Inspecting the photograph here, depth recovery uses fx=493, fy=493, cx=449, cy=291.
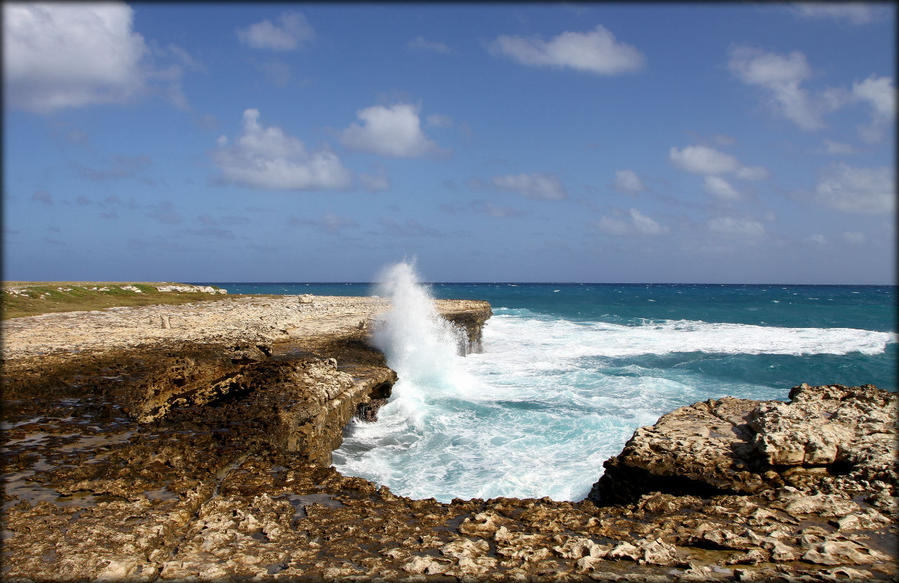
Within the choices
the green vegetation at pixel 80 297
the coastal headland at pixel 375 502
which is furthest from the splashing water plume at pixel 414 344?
the green vegetation at pixel 80 297

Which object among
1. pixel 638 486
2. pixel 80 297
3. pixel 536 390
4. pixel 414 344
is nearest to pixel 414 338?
pixel 414 344

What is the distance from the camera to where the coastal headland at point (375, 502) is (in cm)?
455

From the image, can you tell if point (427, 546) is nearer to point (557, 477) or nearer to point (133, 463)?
point (133, 463)

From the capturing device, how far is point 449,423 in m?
13.0

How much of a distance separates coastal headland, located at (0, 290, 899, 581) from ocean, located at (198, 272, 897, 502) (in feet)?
6.47

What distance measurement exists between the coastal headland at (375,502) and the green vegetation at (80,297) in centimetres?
1954

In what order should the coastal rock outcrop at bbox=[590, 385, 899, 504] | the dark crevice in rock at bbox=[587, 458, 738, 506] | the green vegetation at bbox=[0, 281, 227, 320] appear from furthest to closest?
the green vegetation at bbox=[0, 281, 227, 320] < the dark crevice in rock at bbox=[587, 458, 738, 506] < the coastal rock outcrop at bbox=[590, 385, 899, 504]

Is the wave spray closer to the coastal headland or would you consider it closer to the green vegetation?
the coastal headland

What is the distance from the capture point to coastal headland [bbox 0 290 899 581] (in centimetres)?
455

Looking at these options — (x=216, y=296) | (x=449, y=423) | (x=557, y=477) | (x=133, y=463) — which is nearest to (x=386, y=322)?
(x=449, y=423)

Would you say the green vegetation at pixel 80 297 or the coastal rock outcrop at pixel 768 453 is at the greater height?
the green vegetation at pixel 80 297

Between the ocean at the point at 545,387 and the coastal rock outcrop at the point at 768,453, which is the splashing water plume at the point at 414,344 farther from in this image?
the coastal rock outcrop at the point at 768,453

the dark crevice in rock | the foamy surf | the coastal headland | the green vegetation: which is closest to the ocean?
the foamy surf

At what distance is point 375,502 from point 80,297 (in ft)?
110
